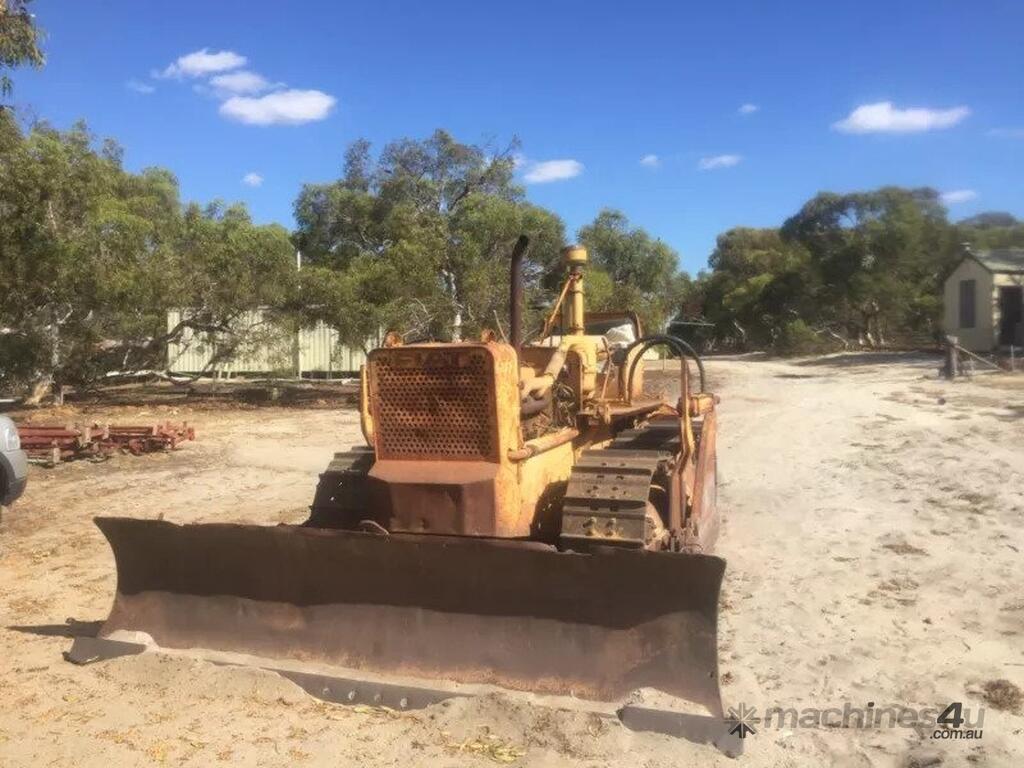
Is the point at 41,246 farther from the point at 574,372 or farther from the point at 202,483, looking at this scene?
the point at 574,372

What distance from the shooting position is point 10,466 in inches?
328

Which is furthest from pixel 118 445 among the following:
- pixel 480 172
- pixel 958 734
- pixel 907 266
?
pixel 907 266

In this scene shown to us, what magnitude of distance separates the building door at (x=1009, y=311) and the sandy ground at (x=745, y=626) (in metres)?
15.4

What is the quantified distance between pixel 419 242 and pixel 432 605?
16239mm

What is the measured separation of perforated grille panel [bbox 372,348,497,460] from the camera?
15.2ft

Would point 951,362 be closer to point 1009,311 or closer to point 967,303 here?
point 1009,311

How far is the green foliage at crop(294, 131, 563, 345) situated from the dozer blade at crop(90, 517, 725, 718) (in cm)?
1290

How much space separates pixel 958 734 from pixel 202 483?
8.61 meters

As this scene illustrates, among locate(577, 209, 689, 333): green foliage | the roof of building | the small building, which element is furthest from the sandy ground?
locate(577, 209, 689, 333): green foliage

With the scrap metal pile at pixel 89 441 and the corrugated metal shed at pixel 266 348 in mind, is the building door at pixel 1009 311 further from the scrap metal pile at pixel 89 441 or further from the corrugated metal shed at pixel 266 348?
the scrap metal pile at pixel 89 441

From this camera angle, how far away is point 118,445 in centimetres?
1254

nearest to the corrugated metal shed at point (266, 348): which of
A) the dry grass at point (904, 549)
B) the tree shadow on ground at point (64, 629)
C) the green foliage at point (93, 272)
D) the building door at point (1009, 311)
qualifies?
the green foliage at point (93, 272)

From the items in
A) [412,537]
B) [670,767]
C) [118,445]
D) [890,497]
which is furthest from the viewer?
[118,445]

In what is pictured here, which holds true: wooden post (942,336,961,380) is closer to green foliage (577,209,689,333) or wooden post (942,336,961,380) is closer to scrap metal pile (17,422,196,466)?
scrap metal pile (17,422,196,466)
